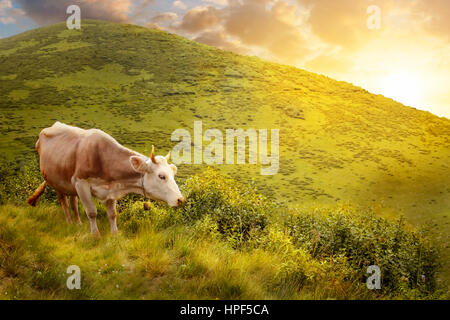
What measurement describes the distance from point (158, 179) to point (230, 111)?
190 feet

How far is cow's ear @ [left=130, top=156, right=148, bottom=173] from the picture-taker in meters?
6.32

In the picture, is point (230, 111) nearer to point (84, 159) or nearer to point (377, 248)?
point (377, 248)

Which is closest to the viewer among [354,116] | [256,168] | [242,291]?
[242,291]

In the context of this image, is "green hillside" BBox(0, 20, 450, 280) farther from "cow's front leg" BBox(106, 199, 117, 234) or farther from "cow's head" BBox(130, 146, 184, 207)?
"cow's front leg" BBox(106, 199, 117, 234)

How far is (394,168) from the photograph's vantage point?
156ft

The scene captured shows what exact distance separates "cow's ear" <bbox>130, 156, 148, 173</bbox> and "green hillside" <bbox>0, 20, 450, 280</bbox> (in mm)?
27353

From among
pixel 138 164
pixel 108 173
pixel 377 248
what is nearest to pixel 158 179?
pixel 138 164

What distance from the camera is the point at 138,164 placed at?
20.9 feet

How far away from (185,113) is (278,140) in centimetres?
1756

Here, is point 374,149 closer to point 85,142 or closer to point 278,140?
point 278,140

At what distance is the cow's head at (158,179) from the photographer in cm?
630

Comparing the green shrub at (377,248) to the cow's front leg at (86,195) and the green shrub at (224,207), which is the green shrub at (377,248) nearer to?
the green shrub at (224,207)

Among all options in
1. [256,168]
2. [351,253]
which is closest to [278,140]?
[256,168]
